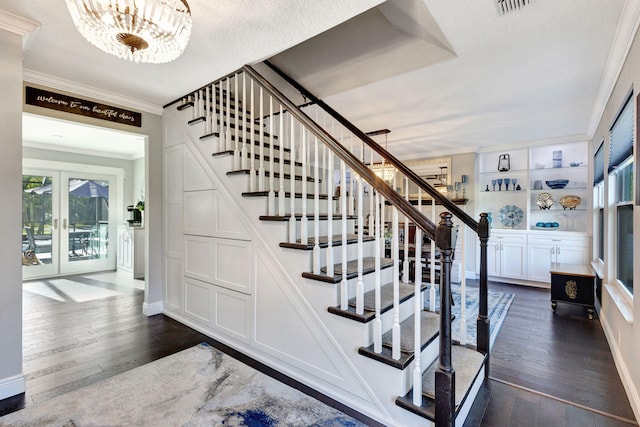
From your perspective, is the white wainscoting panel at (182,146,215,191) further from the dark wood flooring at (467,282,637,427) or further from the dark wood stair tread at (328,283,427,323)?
the dark wood flooring at (467,282,637,427)

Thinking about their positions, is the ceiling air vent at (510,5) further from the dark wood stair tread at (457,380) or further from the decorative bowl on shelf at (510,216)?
the decorative bowl on shelf at (510,216)

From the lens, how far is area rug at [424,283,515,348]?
291 cm

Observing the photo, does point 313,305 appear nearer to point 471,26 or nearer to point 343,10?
point 343,10

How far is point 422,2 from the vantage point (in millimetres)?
1825

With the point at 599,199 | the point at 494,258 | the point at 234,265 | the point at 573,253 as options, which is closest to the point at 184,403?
the point at 234,265

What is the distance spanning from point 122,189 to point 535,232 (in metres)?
8.38

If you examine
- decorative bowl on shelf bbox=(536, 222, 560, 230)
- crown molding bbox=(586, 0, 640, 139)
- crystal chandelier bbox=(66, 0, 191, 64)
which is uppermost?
crown molding bbox=(586, 0, 640, 139)

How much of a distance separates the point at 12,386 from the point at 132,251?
4108mm

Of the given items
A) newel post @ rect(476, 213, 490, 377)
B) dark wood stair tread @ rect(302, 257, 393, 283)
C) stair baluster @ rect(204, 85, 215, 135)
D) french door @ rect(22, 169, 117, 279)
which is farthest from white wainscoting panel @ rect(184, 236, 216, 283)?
french door @ rect(22, 169, 117, 279)

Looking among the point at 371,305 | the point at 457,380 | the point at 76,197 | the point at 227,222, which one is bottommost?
the point at 457,380

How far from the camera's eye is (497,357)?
8.47 ft

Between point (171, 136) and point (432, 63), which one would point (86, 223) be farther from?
point (432, 63)

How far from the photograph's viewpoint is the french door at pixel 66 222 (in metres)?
5.55

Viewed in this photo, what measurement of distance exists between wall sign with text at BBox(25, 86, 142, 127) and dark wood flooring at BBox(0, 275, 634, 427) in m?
2.27
